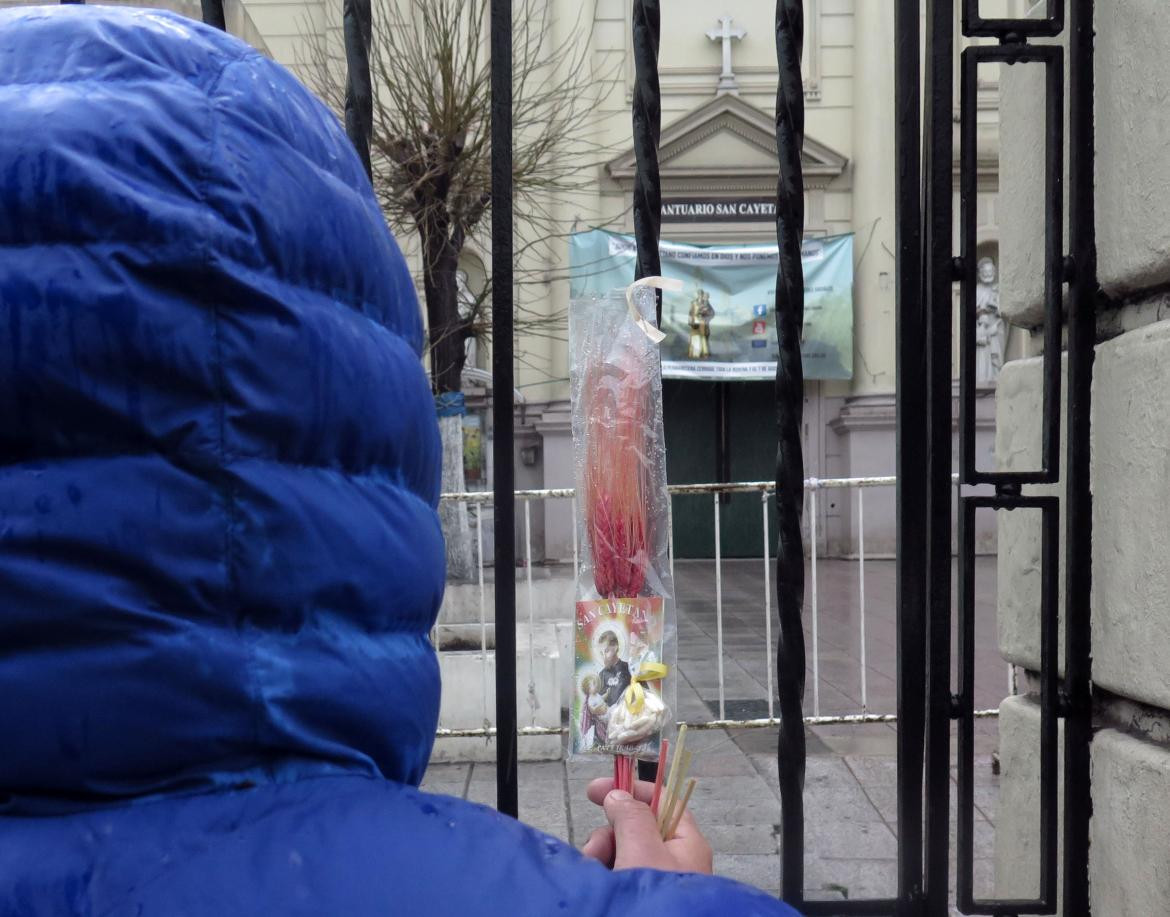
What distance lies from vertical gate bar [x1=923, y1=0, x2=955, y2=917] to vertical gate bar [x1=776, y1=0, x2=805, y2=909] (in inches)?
5.8

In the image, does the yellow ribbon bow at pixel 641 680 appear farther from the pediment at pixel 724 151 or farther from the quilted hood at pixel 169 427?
the pediment at pixel 724 151

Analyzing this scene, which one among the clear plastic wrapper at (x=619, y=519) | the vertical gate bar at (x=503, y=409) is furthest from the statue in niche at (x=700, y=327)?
the clear plastic wrapper at (x=619, y=519)

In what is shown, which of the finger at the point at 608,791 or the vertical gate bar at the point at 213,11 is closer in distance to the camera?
the finger at the point at 608,791

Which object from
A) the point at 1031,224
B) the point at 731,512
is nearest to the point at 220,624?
the point at 1031,224

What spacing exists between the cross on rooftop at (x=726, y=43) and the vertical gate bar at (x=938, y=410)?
1225cm

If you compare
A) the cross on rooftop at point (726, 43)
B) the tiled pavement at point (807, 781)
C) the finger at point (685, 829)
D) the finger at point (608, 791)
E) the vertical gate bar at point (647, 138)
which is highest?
the cross on rooftop at point (726, 43)

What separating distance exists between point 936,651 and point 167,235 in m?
0.98

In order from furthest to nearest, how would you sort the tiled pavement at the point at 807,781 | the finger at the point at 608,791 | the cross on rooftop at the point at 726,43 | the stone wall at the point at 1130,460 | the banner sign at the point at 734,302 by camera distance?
the cross on rooftop at the point at 726,43
the banner sign at the point at 734,302
the tiled pavement at the point at 807,781
the stone wall at the point at 1130,460
the finger at the point at 608,791

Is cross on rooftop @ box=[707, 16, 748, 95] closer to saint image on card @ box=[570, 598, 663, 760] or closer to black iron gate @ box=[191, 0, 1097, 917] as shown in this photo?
black iron gate @ box=[191, 0, 1097, 917]

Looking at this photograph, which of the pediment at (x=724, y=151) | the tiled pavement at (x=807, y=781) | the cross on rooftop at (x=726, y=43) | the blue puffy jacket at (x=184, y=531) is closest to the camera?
the blue puffy jacket at (x=184, y=531)

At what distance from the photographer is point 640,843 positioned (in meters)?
0.93

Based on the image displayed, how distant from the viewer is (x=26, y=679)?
0.67 metres

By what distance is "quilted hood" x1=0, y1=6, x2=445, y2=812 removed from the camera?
0.67 meters

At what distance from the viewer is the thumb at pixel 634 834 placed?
91 centimetres
